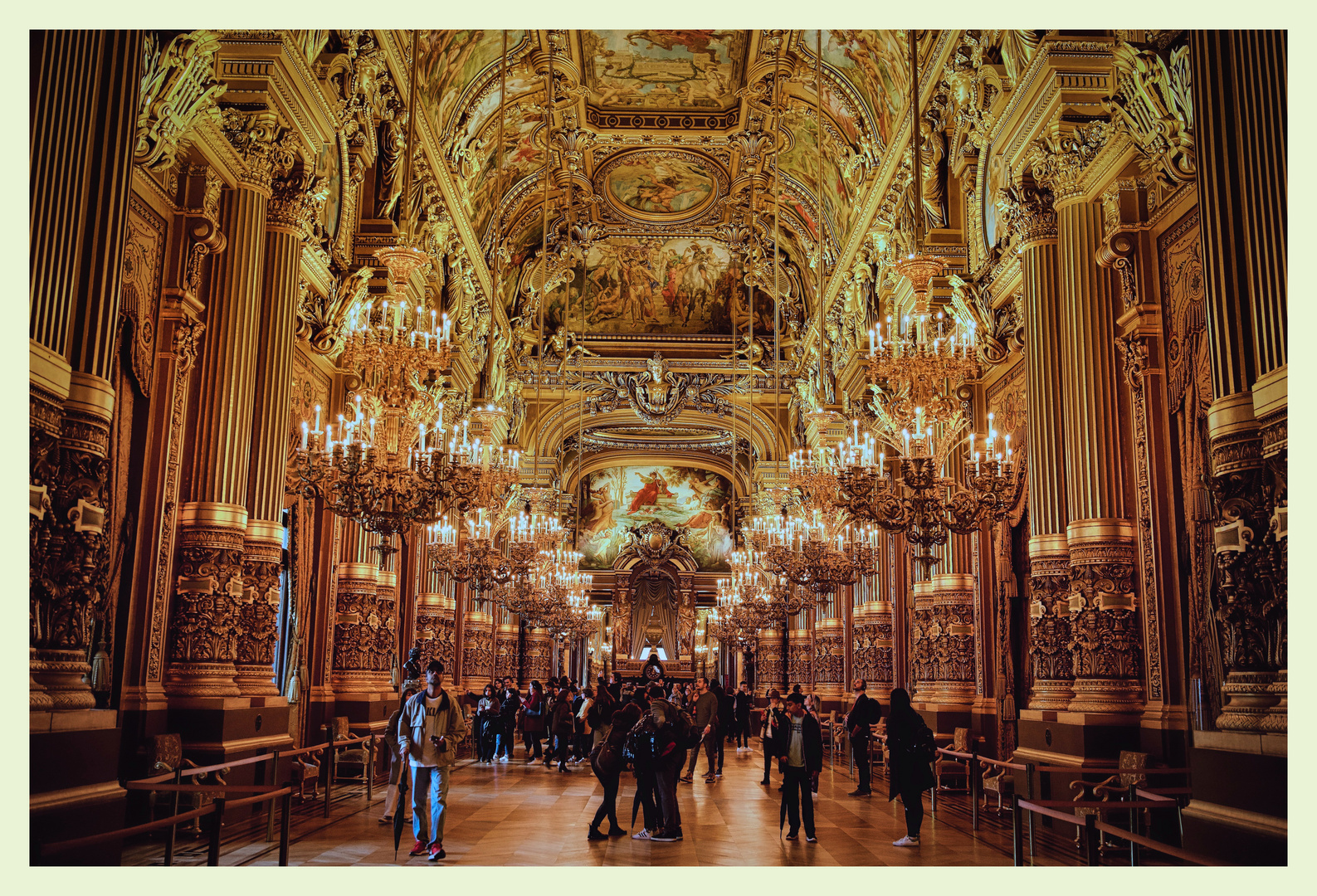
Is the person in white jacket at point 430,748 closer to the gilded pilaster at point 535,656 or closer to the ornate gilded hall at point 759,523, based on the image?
the ornate gilded hall at point 759,523

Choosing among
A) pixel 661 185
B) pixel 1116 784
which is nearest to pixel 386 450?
pixel 1116 784

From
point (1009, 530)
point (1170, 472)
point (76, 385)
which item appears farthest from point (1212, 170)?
point (1009, 530)

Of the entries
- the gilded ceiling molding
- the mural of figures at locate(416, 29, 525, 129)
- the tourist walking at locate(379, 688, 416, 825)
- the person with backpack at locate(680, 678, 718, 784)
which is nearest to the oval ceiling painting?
the mural of figures at locate(416, 29, 525, 129)

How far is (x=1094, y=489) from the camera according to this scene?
32.8ft

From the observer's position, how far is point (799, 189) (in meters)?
22.9

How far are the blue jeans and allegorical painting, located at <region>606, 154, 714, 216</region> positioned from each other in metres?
17.5

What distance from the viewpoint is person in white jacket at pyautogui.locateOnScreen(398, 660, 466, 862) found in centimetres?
812

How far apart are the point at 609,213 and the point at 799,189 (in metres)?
5.12

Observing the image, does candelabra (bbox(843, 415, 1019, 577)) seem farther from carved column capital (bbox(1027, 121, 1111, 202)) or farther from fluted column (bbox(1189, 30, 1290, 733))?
fluted column (bbox(1189, 30, 1290, 733))

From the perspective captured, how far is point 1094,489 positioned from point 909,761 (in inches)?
125

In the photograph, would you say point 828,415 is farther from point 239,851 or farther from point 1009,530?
point 239,851

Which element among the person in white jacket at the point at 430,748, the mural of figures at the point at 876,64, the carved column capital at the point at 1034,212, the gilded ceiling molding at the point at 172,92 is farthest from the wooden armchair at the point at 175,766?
the mural of figures at the point at 876,64

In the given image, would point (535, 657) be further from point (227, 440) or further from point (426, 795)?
point (426, 795)

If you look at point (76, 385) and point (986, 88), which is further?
point (986, 88)
